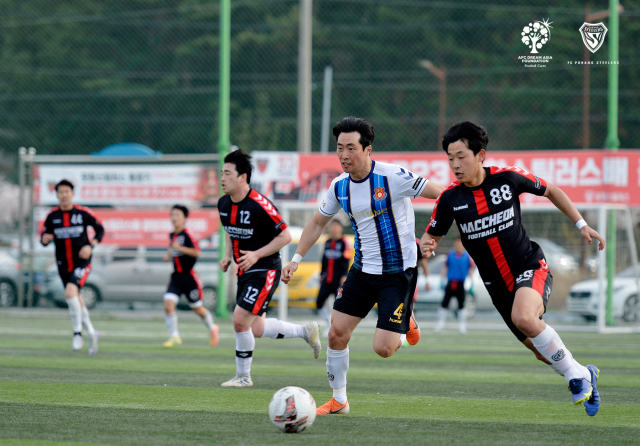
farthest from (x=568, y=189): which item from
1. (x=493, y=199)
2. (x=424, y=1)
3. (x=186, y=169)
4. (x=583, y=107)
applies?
(x=424, y=1)

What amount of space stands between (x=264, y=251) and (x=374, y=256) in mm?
1927

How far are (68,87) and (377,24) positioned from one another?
14.2 m

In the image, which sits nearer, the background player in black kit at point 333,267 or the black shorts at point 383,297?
the black shorts at point 383,297

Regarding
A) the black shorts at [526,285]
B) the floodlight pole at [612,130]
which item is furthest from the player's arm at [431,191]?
the floodlight pole at [612,130]

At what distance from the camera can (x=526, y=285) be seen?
20.1 ft

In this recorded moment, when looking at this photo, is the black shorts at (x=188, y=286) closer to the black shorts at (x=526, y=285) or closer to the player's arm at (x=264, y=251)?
the player's arm at (x=264, y=251)

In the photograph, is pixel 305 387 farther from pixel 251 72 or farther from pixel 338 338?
pixel 251 72

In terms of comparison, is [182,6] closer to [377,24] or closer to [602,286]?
[377,24]

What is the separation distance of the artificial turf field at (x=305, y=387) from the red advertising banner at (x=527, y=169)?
4.84 meters

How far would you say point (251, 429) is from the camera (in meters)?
5.73

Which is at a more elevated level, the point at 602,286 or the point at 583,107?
the point at 583,107

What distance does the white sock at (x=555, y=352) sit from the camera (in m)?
5.98

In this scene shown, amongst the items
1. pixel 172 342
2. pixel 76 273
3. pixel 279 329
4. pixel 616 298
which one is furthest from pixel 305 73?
pixel 279 329

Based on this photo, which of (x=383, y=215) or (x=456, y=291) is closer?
(x=383, y=215)
